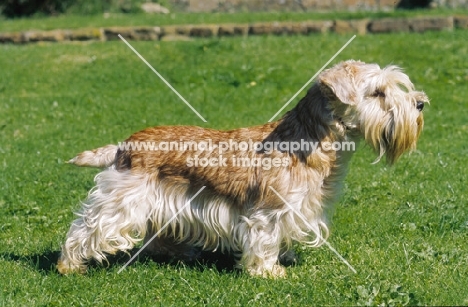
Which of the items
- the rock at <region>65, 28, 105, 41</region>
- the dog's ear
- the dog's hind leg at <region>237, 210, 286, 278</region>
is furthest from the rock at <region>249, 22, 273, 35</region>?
the dog's hind leg at <region>237, 210, 286, 278</region>

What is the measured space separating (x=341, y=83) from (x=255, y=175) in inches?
37.5

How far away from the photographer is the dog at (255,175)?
5.73m

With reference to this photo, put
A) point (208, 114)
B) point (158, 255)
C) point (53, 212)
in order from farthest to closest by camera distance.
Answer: point (208, 114) → point (53, 212) → point (158, 255)

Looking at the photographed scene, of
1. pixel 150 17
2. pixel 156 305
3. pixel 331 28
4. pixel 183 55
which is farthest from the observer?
pixel 150 17

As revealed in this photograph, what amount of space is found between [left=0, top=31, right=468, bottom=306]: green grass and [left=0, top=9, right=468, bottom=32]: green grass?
6.39 feet

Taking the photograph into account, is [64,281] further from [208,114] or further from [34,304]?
[208,114]

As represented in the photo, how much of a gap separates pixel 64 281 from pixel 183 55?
9620 millimetres

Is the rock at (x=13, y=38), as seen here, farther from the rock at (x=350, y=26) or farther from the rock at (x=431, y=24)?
the rock at (x=431, y=24)

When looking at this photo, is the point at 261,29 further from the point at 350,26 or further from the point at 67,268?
the point at 67,268

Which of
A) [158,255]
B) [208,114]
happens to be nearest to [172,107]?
[208,114]

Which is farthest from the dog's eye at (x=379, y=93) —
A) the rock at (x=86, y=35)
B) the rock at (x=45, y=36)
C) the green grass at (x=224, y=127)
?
the rock at (x=45, y=36)

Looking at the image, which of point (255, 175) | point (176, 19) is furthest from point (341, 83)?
point (176, 19)

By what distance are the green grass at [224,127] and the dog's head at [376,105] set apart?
1.03 metres

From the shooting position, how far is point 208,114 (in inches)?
470
